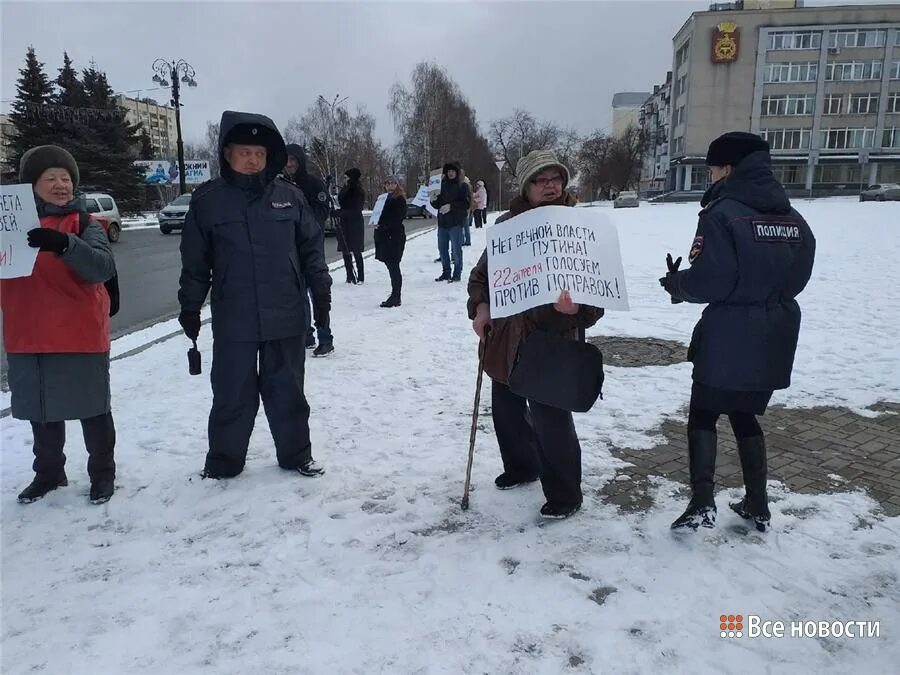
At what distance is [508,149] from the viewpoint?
7381 cm

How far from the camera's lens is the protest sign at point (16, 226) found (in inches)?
125

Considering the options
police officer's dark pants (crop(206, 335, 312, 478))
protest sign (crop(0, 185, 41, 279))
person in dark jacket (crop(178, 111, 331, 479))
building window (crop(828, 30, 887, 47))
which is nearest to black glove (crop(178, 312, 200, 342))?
person in dark jacket (crop(178, 111, 331, 479))

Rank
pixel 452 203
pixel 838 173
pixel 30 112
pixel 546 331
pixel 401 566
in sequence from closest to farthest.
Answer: pixel 401 566, pixel 546 331, pixel 452 203, pixel 30 112, pixel 838 173

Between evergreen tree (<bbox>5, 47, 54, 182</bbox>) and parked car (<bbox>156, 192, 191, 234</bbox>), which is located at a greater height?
evergreen tree (<bbox>5, 47, 54, 182</bbox>)

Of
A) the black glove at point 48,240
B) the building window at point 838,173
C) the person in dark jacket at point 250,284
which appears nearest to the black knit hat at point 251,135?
the person in dark jacket at point 250,284

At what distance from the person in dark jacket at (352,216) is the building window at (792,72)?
2762 inches

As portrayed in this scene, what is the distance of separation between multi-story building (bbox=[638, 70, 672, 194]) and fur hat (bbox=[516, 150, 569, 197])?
3108 inches

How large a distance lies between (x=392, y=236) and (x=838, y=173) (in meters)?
72.2

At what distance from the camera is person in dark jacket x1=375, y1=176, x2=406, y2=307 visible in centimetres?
909

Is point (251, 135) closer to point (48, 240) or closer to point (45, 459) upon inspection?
point (48, 240)

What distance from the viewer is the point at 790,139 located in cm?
6669

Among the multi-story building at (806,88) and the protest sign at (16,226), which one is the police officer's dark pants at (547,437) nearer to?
the protest sign at (16,226)

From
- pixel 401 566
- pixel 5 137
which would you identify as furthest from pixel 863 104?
pixel 401 566

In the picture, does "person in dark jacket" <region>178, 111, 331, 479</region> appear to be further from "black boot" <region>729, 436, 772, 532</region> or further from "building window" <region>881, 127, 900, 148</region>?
"building window" <region>881, 127, 900, 148</region>
